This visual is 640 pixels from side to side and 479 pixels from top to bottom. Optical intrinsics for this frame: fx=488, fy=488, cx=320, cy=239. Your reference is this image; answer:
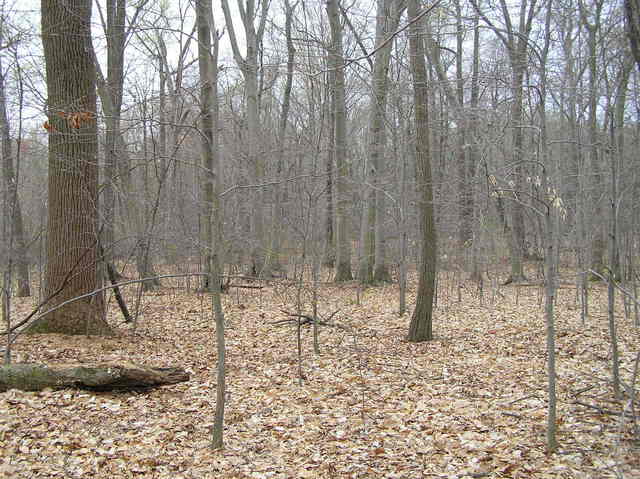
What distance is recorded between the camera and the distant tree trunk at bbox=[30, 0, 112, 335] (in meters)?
6.64

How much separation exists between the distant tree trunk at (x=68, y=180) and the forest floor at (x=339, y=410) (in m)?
0.44

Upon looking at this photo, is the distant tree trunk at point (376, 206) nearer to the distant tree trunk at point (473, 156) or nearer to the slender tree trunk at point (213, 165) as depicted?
the distant tree trunk at point (473, 156)

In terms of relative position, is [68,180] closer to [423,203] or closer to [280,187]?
[423,203]

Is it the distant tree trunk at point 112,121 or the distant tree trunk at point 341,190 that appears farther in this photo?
the distant tree trunk at point 341,190

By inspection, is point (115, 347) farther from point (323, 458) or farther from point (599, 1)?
point (599, 1)

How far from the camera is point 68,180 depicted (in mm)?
6746

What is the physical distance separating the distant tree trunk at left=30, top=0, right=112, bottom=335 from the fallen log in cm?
166

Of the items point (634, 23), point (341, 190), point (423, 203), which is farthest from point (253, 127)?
point (634, 23)

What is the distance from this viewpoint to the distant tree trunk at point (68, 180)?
21.8 ft

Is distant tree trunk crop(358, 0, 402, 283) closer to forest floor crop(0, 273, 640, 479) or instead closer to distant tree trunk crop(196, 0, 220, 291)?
forest floor crop(0, 273, 640, 479)

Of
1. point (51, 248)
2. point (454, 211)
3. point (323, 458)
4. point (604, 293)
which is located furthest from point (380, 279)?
point (323, 458)

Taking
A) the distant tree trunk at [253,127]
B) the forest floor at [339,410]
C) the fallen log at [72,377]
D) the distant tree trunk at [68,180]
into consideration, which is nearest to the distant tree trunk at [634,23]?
the forest floor at [339,410]

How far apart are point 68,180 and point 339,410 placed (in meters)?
4.82

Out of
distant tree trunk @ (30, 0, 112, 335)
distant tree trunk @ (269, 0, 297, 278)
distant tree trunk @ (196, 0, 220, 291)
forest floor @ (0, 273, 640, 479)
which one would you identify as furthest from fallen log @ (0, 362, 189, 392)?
distant tree trunk @ (269, 0, 297, 278)
